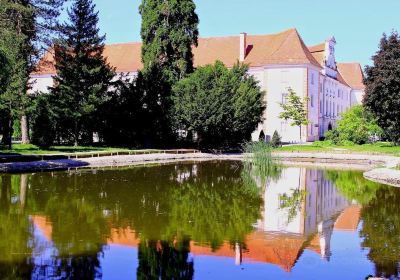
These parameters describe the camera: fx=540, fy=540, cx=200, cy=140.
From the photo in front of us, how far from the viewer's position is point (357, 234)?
466 inches

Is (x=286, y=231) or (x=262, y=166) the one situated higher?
(x=262, y=166)

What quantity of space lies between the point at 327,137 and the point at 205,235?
42948 millimetres

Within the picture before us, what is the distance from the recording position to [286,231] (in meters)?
12.1

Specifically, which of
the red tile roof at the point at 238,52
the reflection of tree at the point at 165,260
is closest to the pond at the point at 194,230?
the reflection of tree at the point at 165,260

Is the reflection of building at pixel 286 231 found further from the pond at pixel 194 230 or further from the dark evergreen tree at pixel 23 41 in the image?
the dark evergreen tree at pixel 23 41

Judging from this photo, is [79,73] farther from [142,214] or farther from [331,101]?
[331,101]

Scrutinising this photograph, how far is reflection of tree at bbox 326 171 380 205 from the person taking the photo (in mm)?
18373

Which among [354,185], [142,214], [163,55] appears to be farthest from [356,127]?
[142,214]

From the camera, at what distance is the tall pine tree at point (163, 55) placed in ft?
141

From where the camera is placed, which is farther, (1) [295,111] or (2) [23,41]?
(1) [295,111]

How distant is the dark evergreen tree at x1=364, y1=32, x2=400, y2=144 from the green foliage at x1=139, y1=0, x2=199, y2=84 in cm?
1604

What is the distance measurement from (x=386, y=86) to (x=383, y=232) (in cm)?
3623

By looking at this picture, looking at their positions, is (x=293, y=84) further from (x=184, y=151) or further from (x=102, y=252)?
(x=102, y=252)

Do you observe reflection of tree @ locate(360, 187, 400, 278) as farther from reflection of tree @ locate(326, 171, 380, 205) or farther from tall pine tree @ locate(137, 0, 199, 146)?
tall pine tree @ locate(137, 0, 199, 146)
